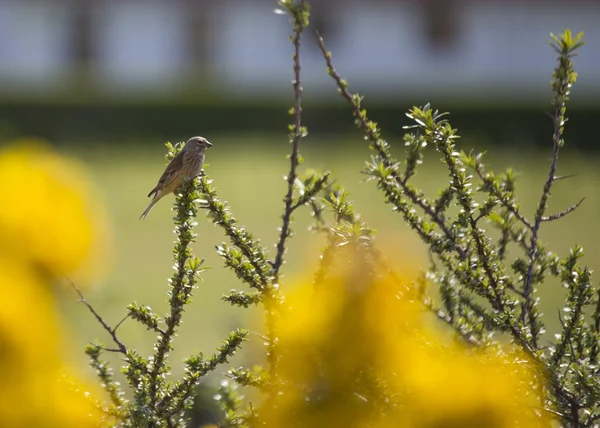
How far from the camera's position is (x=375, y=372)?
5.25 feet

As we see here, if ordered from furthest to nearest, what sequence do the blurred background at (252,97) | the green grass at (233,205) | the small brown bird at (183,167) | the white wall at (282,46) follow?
the white wall at (282,46) < the blurred background at (252,97) < the green grass at (233,205) < the small brown bird at (183,167)

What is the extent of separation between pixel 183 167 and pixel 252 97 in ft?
57.1

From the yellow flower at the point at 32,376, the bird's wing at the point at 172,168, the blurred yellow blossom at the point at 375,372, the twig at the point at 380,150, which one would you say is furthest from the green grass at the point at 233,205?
the blurred yellow blossom at the point at 375,372

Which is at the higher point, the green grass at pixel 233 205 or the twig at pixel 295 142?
the green grass at pixel 233 205

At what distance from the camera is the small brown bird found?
254 cm

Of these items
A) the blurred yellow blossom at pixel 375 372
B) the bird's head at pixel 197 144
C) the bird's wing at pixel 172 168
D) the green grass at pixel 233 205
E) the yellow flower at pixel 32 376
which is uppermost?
the green grass at pixel 233 205

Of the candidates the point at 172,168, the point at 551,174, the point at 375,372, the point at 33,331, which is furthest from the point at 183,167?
the point at 375,372

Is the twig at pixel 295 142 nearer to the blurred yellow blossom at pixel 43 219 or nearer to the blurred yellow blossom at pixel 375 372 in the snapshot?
the blurred yellow blossom at pixel 375 372

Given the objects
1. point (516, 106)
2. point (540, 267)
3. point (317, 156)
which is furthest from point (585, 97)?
point (540, 267)

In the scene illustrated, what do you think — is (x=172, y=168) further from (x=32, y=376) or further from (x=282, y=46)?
(x=282, y=46)

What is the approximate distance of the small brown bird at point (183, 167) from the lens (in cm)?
254

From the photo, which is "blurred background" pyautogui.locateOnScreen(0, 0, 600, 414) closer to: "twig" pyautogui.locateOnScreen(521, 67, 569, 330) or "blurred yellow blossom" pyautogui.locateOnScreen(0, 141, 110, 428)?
"blurred yellow blossom" pyautogui.locateOnScreen(0, 141, 110, 428)

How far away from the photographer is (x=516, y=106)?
17.5 meters

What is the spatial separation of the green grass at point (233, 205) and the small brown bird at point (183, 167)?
1628 mm
